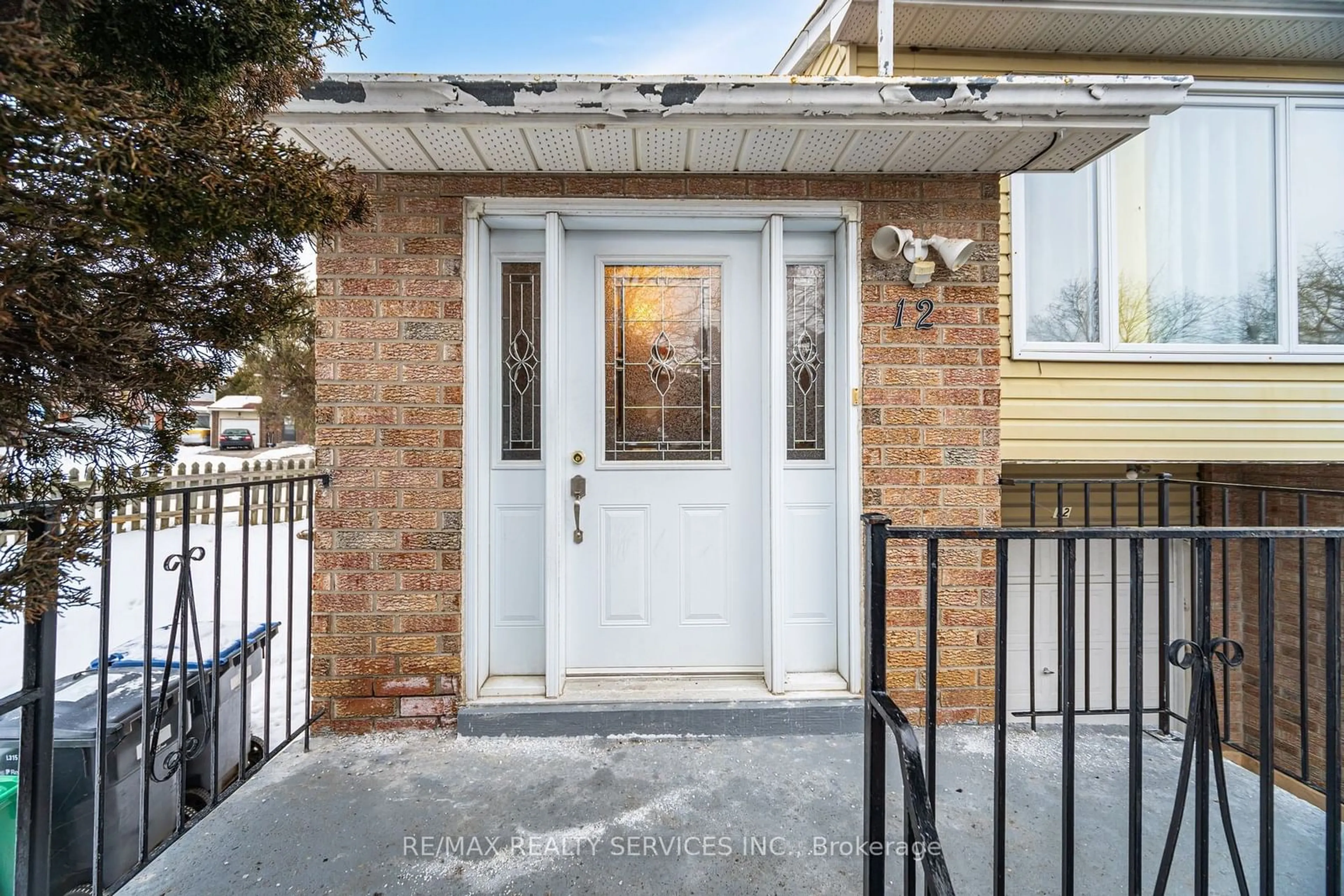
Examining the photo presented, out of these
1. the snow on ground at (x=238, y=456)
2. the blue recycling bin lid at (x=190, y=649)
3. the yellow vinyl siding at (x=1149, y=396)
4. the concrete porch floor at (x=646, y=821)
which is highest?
the yellow vinyl siding at (x=1149, y=396)

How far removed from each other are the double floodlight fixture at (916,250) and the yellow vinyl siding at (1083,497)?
190 centimetres

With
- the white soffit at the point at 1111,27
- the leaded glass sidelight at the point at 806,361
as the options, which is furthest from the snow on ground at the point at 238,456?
the white soffit at the point at 1111,27

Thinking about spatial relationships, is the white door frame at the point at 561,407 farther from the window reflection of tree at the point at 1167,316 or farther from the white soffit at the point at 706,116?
the window reflection of tree at the point at 1167,316

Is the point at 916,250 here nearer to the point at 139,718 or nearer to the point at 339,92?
the point at 339,92

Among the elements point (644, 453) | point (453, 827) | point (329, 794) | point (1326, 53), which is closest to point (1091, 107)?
point (644, 453)

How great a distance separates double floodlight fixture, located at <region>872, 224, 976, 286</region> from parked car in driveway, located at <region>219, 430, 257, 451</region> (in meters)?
13.3

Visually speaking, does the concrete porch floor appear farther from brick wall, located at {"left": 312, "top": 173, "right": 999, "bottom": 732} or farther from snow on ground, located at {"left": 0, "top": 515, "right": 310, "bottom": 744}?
snow on ground, located at {"left": 0, "top": 515, "right": 310, "bottom": 744}

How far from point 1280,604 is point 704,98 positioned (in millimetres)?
5393

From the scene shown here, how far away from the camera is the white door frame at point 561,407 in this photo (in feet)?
7.97

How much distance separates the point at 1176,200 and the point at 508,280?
3.79 m

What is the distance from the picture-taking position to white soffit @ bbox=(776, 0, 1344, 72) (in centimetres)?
283

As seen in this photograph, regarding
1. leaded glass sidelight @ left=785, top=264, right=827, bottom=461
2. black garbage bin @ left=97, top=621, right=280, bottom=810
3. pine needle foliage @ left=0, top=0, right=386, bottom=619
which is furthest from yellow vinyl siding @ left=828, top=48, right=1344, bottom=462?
black garbage bin @ left=97, top=621, right=280, bottom=810

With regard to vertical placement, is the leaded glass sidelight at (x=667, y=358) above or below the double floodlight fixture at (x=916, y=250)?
below

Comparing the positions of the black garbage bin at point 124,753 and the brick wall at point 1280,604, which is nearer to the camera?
the black garbage bin at point 124,753
